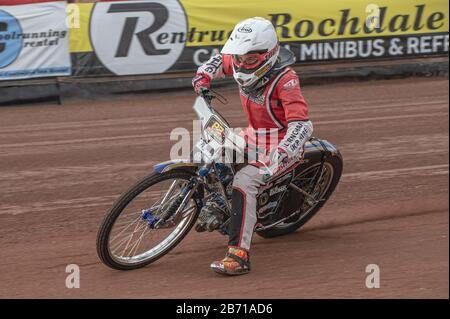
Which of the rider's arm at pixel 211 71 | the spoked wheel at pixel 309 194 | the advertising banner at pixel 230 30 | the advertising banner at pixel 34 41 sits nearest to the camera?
the rider's arm at pixel 211 71

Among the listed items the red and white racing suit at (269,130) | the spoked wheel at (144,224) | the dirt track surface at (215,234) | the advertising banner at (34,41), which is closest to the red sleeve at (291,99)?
the red and white racing suit at (269,130)

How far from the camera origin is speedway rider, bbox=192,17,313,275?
528cm

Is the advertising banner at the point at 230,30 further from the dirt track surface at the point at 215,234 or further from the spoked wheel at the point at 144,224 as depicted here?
the spoked wheel at the point at 144,224

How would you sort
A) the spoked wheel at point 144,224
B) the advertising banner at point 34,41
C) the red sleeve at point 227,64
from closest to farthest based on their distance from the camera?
the spoked wheel at point 144,224, the red sleeve at point 227,64, the advertising banner at point 34,41

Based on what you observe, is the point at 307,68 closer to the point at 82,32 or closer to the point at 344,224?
the point at 82,32

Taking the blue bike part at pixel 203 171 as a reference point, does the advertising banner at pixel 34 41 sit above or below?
above

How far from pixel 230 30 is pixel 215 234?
8.44 metres

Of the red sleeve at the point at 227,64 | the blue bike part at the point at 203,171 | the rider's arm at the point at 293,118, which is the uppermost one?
the red sleeve at the point at 227,64

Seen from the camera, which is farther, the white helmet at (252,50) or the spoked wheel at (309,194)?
the spoked wheel at (309,194)

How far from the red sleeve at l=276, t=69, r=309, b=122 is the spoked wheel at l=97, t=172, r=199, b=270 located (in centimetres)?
81

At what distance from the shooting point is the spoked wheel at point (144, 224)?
5188 millimetres

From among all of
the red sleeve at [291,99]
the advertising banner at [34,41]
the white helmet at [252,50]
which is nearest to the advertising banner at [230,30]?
the advertising banner at [34,41]

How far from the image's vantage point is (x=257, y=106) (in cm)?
559

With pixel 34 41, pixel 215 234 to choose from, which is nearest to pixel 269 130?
pixel 215 234
